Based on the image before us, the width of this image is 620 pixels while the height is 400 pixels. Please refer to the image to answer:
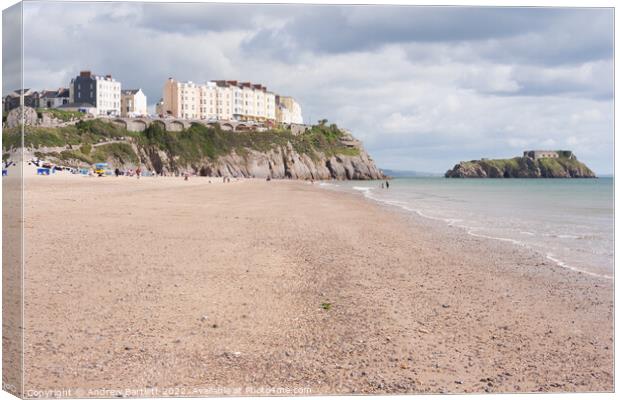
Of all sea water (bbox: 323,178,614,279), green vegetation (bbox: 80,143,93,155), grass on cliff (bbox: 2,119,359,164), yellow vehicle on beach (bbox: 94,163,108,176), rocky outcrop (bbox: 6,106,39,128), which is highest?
grass on cliff (bbox: 2,119,359,164)

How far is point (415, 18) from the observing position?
466 centimetres

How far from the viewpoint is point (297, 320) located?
5332 mm

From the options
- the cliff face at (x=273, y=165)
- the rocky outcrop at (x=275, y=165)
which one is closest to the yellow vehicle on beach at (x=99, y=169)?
the cliff face at (x=273, y=165)

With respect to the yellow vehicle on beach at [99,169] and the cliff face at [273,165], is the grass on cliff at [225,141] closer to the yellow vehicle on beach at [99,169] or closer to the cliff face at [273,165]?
the cliff face at [273,165]

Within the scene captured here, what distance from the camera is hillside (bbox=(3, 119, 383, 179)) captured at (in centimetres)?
4922

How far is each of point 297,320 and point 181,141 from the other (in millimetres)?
56213

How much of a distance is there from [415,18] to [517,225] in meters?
13.4

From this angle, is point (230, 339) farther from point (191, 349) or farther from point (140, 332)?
point (140, 332)

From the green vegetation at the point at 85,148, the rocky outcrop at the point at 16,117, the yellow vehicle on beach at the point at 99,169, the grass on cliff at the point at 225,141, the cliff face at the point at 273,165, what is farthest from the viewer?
the cliff face at the point at 273,165

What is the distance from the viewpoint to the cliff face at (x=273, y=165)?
66.8m

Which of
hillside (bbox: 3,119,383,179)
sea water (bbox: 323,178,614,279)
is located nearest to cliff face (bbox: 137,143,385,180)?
hillside (bbox: 3,119,383,179)

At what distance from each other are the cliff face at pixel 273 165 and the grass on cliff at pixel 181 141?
776mm

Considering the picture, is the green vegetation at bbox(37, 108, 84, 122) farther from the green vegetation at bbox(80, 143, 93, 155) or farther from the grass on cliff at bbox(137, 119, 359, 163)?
the green vegetation at bbox(80, 143, 93, 155)

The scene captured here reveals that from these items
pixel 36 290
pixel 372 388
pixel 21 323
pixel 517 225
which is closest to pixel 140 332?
pixel 21 323
